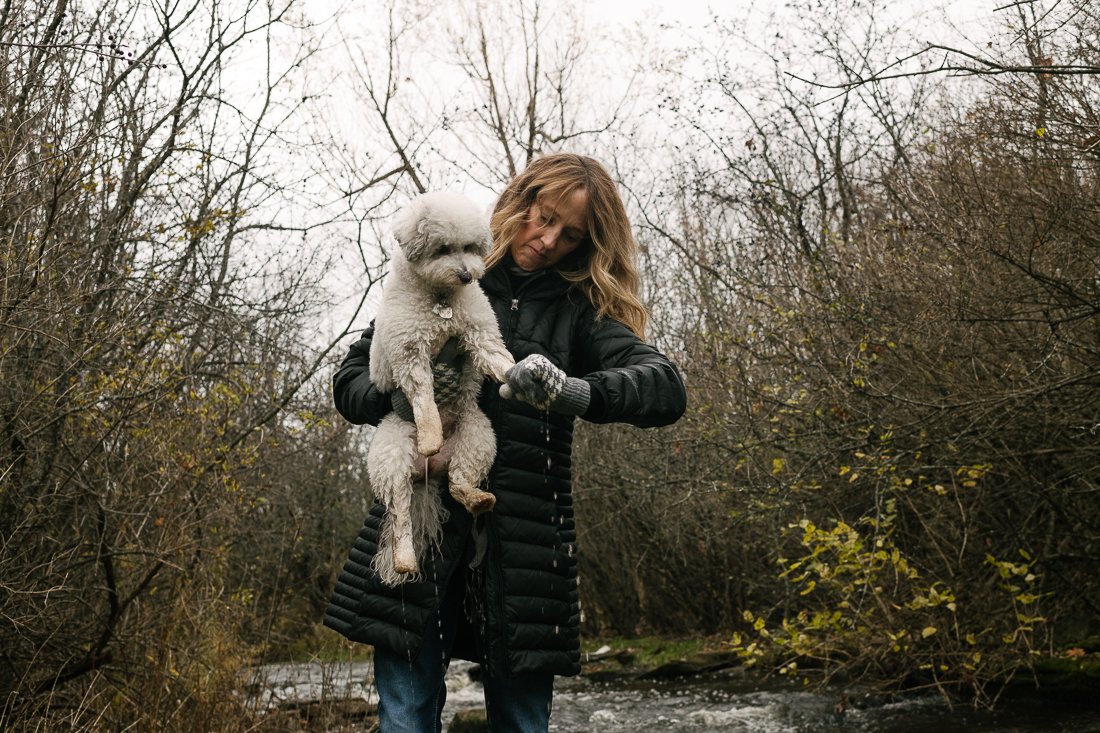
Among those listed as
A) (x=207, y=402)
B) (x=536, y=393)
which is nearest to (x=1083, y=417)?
(x=536, y=393)

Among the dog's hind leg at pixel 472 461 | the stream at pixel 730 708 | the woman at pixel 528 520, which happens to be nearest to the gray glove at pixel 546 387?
the woman at pixel 528 520

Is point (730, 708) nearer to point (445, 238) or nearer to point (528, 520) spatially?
point (528, 520)

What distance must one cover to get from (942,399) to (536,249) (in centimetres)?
474

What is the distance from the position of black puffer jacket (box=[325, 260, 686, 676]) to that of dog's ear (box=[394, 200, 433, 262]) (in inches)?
16.5

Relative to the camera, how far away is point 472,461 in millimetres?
2717

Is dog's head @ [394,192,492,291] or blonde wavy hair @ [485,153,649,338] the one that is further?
blonde wavy hair @ [485,153,649,338]

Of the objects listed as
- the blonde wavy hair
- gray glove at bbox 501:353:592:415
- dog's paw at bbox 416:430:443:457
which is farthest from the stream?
gray glove at bbox 501:353:592:415

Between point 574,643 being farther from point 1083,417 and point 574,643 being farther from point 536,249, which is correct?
point 1083,417

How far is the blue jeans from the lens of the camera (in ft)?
8.49

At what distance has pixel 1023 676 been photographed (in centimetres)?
747

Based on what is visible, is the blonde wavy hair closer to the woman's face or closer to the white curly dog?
the woman's face

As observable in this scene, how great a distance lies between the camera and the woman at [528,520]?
8.47ft

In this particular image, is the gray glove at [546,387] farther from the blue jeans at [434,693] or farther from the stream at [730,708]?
the stream at [730,708]

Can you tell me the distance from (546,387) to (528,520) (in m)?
0.43
